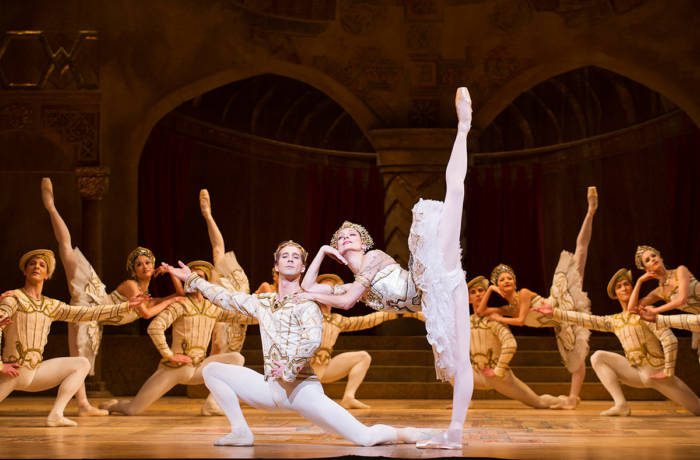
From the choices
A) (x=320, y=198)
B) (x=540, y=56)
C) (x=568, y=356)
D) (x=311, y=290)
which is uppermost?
(x=540, y=56)

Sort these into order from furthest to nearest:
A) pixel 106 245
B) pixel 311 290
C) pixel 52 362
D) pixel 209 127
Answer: pixel 209 127, pixel 106 245, pixel 52 362, pixel 311 290

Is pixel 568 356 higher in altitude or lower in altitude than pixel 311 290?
lower

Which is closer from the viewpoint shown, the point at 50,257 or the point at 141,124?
the point at 50,257

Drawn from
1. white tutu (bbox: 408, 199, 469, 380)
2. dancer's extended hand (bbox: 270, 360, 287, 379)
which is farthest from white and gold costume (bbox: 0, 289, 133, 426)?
white tutu (bbox: 408, 199, 469, 380)

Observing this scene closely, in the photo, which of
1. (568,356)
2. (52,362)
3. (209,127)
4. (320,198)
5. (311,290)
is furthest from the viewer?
(320,198)

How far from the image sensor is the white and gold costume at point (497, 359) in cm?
939

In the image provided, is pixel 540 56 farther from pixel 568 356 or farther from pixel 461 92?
pixel 461 92

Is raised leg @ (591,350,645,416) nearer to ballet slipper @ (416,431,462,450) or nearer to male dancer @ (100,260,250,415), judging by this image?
male dancer @ (100,260,250,415)

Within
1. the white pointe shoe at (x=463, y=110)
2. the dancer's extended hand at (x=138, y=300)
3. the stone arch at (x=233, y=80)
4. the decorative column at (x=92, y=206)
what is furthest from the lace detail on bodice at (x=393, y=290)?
the stone arch at (x=233, y=80)

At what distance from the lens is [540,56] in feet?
→ 40.2

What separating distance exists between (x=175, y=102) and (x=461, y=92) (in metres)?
6.38

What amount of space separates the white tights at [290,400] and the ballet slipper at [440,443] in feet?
0.65

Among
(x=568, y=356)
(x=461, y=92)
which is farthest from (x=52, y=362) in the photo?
(x=568, y=356)

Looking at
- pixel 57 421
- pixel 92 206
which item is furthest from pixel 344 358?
pixel 92 206
